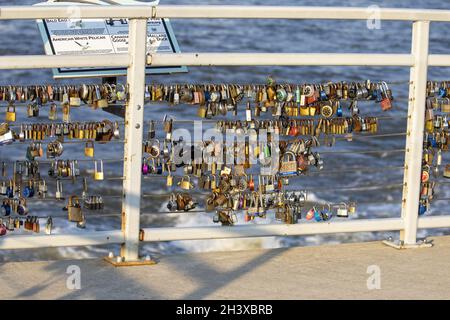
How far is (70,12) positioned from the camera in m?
5.90

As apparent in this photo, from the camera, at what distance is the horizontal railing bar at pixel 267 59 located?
6277mm

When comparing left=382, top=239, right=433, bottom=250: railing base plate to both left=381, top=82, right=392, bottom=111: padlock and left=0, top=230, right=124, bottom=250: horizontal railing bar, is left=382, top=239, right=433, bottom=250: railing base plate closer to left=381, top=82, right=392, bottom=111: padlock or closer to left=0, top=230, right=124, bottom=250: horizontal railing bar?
left=381, top=82, right=392, bottom=111: padlock

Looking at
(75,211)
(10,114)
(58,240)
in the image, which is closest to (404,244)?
(75,211)

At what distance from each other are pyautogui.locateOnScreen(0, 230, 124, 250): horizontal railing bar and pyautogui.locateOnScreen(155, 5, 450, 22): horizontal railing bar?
1.34 meters

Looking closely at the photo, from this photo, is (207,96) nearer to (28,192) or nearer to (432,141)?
(28,192)

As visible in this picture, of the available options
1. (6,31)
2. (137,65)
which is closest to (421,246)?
(137,65)

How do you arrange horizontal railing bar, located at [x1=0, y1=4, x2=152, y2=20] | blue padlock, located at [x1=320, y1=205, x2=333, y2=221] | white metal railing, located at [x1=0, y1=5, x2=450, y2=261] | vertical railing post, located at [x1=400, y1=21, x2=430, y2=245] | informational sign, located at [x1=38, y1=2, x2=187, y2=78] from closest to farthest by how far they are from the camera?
horizontal railing bar, located at [x1=0, y1=4, x2=152, y2=20], white metal railing, located at [x1=0, y1=5, x2=450, y2=261], informational sign, located at [x1=38, y1=2, x2=187, y2=78], vertical railing post, located at [x1=400, y1=21, x2=430, y2=245], blue padlock, located at [x1=320, y1=205, x2=333, y2=221]

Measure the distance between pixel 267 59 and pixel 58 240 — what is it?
1640mm

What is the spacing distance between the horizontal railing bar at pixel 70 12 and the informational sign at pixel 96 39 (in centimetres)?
12

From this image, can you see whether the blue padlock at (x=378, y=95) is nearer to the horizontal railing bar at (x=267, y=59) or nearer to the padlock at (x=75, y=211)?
the horizontal railing bar at (x=267, y=59)

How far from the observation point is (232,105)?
→ 6.72 meters

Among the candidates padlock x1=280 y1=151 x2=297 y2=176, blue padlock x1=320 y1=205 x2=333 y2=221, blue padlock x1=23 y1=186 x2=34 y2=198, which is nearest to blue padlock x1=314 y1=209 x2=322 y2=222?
blue padlock x1=320 y1=205 x2=333 y2=221

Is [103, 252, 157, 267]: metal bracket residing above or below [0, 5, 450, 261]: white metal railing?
below

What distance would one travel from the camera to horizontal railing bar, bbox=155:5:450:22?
6.20 meters
